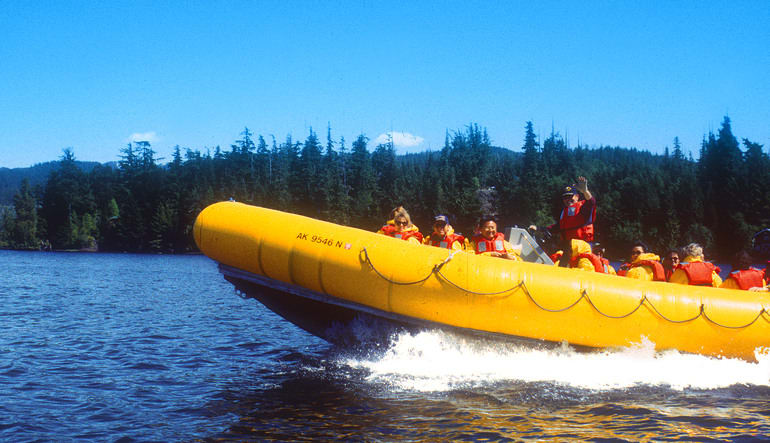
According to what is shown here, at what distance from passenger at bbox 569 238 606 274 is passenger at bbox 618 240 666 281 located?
400mm

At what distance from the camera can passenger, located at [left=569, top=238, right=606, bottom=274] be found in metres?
7.77

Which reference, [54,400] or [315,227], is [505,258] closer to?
[315,227]

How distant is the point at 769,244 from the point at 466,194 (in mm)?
56335

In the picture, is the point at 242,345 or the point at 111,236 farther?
the point at 111,236

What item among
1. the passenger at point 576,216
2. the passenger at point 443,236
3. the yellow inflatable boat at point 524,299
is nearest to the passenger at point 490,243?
the passenger at point 443,236

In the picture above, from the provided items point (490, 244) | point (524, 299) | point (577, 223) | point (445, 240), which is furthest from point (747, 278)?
point (445, 240)

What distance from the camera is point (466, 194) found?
2549 inches

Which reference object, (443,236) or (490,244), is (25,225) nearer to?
(443,236)

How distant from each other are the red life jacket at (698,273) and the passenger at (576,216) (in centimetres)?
139

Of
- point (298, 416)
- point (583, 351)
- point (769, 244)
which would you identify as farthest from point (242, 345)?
point (769, 244)

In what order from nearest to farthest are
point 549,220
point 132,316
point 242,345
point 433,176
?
point 242,345
point 132,316
point 549,220
point 433,176

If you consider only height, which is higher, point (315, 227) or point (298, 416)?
point (315, 227)

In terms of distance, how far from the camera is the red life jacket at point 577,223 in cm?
855

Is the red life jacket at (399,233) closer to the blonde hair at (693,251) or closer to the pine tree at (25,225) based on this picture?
the blonde hair at (693,251)
